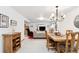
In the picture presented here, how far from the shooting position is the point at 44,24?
51.6ft

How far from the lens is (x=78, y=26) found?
6.02 m
